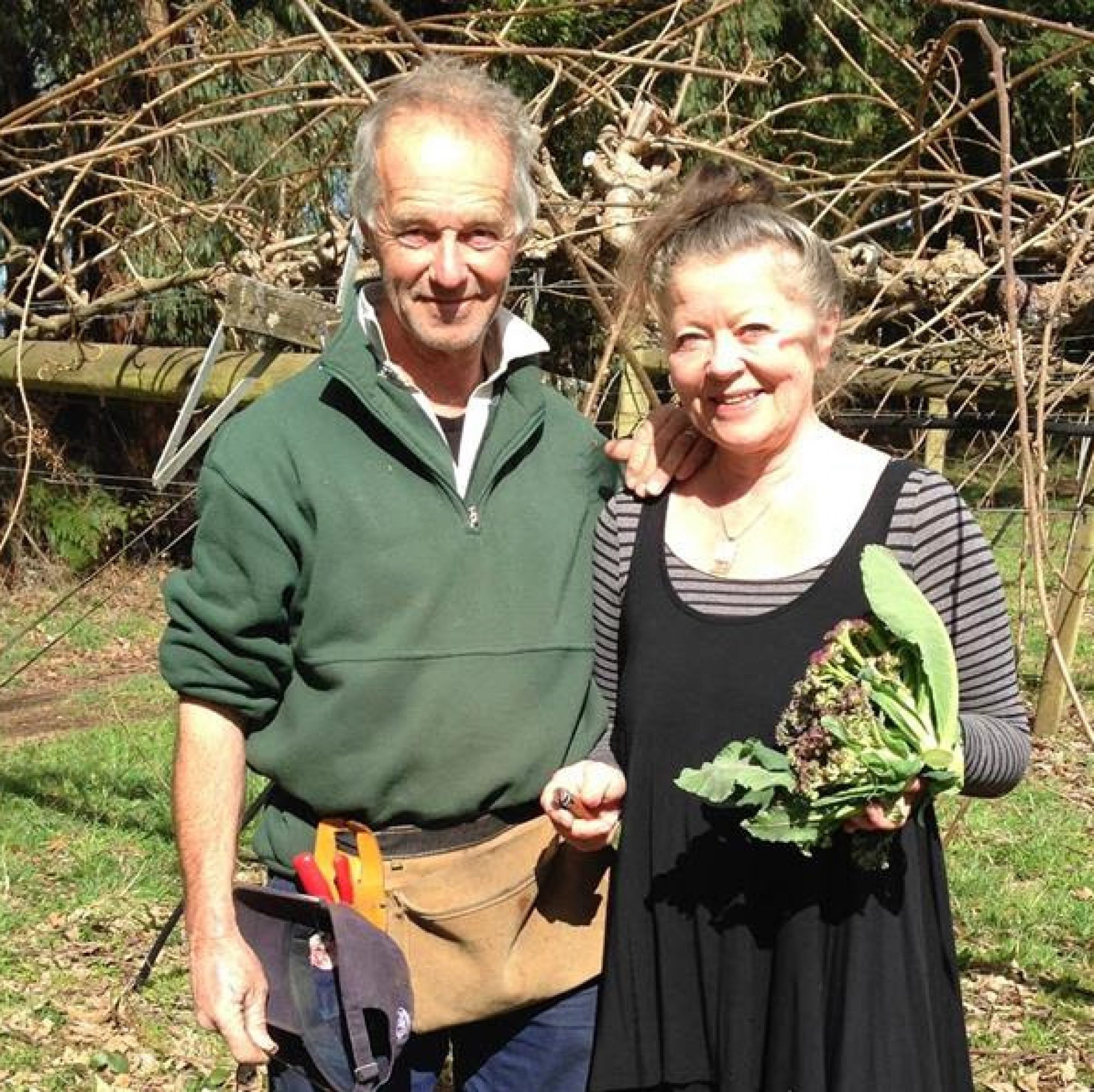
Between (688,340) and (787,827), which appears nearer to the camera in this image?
(787,827)

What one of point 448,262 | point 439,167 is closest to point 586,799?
point 448,262

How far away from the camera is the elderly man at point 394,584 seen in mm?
1910

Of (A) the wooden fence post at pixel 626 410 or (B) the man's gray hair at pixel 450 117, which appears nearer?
(B) the man's gray hair at pixel 450 117

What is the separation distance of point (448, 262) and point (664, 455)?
0.40 m

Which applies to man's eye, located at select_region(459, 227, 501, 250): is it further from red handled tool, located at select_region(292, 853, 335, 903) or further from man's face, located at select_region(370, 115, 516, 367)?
red handled tool, located at select_region(292, 853, 335, 903)

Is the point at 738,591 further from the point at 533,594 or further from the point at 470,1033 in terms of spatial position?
the point at 470,1033

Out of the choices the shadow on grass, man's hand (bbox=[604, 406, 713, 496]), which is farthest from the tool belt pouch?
the shadow on grass

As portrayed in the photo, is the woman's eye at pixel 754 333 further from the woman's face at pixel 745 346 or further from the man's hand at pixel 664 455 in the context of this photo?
the man's hand at pixel 664 455

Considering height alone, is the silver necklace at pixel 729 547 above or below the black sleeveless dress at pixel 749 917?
above

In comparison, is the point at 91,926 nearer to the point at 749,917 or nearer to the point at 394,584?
the point at 394,584

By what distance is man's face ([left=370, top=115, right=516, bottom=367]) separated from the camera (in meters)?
1.92

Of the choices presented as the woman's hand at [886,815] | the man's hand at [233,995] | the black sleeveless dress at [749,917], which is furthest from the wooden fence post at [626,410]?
the woman's hand at [886,815]

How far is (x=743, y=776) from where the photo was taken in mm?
1675

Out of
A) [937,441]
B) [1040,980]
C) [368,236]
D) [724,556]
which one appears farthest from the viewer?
[937,441]
